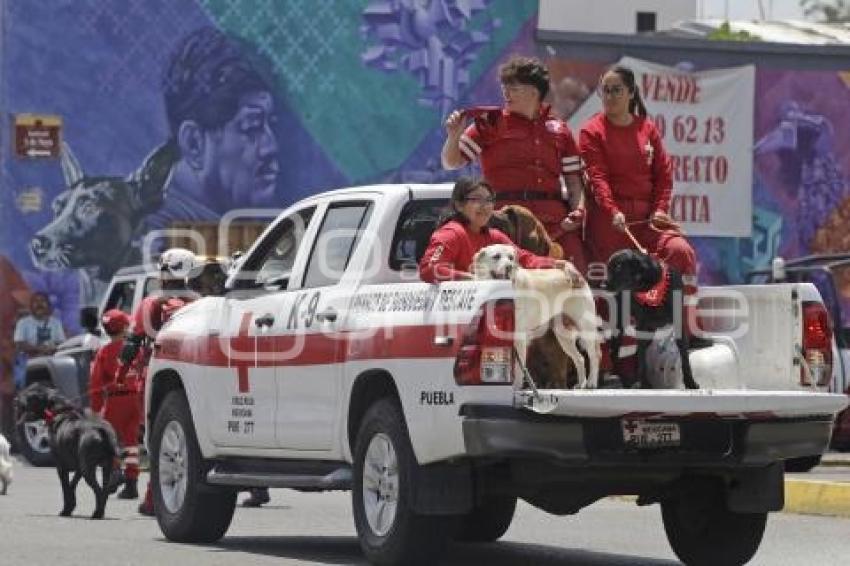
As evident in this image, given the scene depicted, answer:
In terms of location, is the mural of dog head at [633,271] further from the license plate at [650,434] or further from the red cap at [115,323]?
the red cap at [115,323]

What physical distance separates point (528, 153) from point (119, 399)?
7082 millimetres

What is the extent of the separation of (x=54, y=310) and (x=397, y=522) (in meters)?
17.7

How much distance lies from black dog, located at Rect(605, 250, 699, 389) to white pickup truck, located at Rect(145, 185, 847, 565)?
120mm

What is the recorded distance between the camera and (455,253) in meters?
12.0

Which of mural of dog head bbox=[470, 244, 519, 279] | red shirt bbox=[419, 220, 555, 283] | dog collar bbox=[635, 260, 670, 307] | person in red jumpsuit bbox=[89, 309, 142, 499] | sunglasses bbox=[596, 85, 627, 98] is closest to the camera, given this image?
mural of dog head bbox=[470, 244, 519, 279]

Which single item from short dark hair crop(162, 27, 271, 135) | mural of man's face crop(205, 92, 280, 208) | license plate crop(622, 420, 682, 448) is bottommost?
license plate crop(622, 420, 682, 448)

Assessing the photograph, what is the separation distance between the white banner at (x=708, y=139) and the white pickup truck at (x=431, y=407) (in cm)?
1988

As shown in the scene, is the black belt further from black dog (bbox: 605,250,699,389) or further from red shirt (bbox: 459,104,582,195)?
black dog (bbox: 605,250,699,389)

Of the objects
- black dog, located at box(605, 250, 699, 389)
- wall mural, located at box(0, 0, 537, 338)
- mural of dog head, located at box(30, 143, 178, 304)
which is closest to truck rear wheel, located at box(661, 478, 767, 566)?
black dog, located at box(605, 250, 699, 389)

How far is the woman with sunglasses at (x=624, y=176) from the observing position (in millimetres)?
12852

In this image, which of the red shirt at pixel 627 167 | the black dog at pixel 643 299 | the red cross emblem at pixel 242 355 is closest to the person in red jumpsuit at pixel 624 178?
the red shirt at pixel 627 167

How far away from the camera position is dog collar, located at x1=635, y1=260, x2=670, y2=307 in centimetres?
1207

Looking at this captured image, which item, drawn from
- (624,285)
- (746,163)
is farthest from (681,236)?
(746,163)

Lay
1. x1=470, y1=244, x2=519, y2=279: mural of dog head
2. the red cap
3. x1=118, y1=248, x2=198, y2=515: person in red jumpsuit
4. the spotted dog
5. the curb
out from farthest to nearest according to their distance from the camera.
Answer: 1. the red cap
2. x1=118, y1=248, x2=198, y2=515: person in red jumpsuit
3. the curb
4. x1=470, y1=244, x2=519, y2=279: mural of dog head
5. the spotted dog
